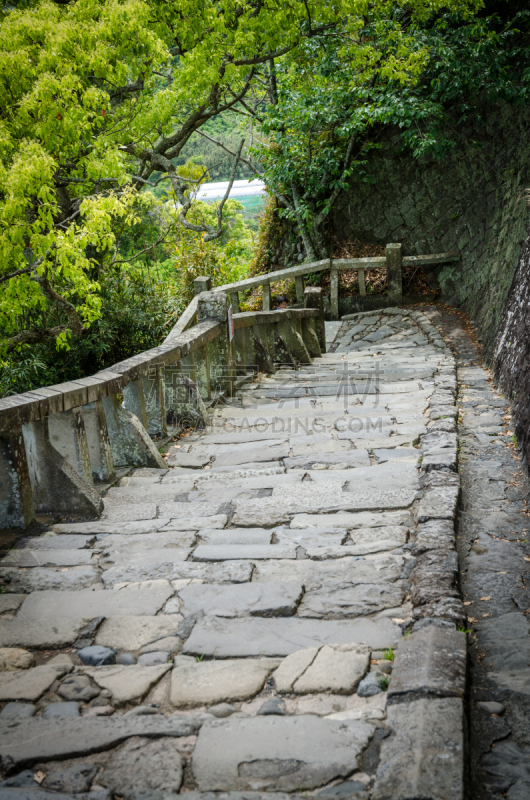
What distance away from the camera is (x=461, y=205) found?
539 inches

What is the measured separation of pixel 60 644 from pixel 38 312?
358 inches

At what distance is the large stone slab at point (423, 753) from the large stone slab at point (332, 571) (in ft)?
2.88

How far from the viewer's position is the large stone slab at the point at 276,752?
1634 millimetres

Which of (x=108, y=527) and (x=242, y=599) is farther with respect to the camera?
(x=108, y=527)

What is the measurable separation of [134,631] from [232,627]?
0.38 meters

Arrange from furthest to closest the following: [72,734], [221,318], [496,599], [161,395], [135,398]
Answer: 1. [221,318]
2. [161,395]
3. [135,398]
4. [496,599]
5. [72,734]

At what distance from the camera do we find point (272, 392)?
287 inches

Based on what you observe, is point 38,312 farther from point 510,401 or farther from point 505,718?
point 505,718

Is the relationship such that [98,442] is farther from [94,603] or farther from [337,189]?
[337,189]

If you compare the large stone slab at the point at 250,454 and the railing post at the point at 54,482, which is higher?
the railing post at the point at 54,482

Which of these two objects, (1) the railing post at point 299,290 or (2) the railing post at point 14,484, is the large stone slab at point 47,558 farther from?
(1) the railing post at point 299,290

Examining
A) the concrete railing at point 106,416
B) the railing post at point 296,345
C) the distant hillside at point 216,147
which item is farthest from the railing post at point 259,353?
the distant hillside at point 216,147

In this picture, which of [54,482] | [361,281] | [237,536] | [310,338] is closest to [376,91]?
[361,281]

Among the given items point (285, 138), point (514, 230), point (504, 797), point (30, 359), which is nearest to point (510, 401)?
point (504, 797)
